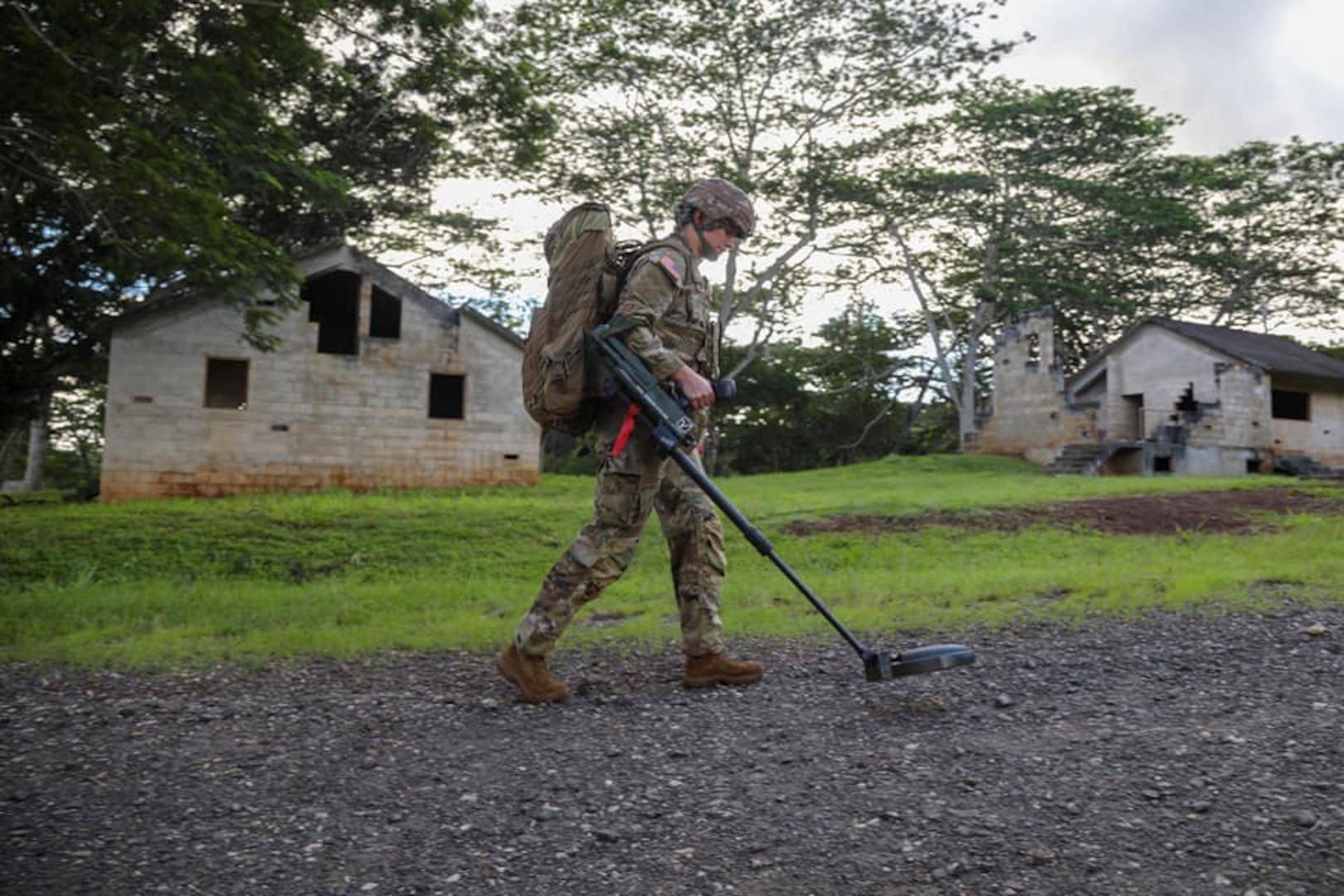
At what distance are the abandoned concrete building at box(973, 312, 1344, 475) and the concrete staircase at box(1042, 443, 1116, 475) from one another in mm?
32

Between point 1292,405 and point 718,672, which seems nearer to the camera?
point 718,672

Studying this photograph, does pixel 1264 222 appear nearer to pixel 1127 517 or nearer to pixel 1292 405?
pixel 1292 405

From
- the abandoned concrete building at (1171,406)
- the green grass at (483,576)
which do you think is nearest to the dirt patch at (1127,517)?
the green grass at (483,576)

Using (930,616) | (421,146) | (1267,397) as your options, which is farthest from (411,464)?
(1267,397)

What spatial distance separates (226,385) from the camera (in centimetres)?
2220

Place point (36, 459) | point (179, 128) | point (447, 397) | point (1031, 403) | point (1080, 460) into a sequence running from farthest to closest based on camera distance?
1. point (1031, 403)
2. point (36, 459)
3. point (1080, 460)
4. point (447, 397)
5. point (179, 128)

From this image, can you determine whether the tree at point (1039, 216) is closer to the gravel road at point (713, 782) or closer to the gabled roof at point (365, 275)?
the gabled roof at point (365, 275)

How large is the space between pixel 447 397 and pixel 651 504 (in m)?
17.0

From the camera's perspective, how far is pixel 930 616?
551 centimetres

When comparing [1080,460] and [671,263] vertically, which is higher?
[671,263]

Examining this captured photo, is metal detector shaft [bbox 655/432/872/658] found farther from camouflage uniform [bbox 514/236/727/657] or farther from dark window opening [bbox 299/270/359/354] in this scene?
dark window opening [bbox 299/270/359/354]

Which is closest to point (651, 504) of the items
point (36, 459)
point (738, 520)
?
point (738, 520)

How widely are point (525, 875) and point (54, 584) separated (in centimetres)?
798

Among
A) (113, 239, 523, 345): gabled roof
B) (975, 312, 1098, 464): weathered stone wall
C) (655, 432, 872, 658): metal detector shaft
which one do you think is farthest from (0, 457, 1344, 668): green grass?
(975, 312, 1098, 464): weathered stone wall
